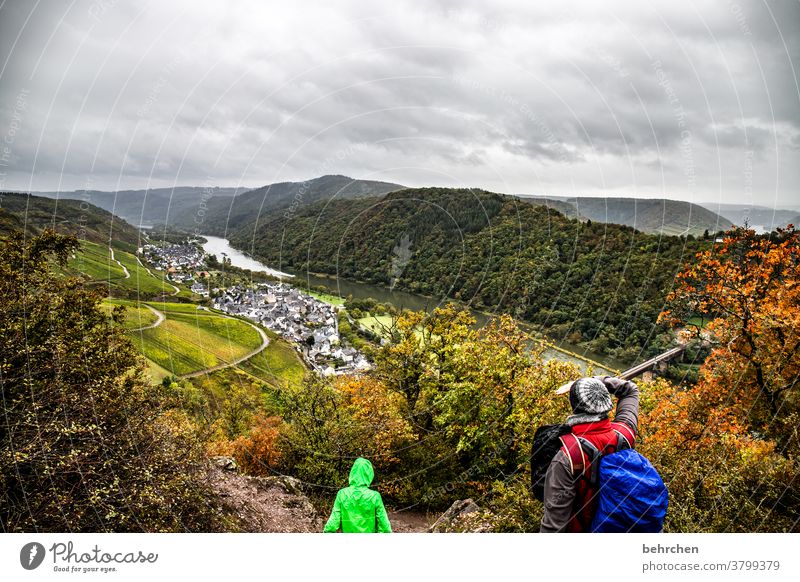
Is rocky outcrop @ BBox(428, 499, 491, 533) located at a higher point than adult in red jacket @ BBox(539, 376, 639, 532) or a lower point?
lower

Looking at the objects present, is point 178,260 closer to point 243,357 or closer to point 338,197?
point 243,357

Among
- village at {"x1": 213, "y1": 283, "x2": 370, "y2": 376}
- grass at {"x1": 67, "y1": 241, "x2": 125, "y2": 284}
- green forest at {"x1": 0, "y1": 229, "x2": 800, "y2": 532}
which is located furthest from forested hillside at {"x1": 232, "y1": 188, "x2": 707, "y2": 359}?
grass at {"x1": 67, "y1": 241, "x2": 125, "y2": 284}

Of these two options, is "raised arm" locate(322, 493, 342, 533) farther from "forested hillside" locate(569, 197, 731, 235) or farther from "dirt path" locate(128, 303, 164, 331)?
"dirt path" locate(128, 303, 164, 331)

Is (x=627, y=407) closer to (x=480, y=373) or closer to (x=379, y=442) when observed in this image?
(x=480, y=373)

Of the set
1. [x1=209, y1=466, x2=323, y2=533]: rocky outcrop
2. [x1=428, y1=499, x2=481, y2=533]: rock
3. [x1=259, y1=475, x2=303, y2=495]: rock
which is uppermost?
[x1=428, y1=499, x2=481, y2=533]: rock

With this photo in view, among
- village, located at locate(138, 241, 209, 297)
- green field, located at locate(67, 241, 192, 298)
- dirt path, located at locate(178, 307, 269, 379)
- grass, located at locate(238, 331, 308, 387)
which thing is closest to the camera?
green field, located at locate(67, 241, 192, 298)

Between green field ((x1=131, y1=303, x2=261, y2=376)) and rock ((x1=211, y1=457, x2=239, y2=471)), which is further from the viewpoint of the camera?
green field ((x1=131, y1=303, x2=261, y2=376))
